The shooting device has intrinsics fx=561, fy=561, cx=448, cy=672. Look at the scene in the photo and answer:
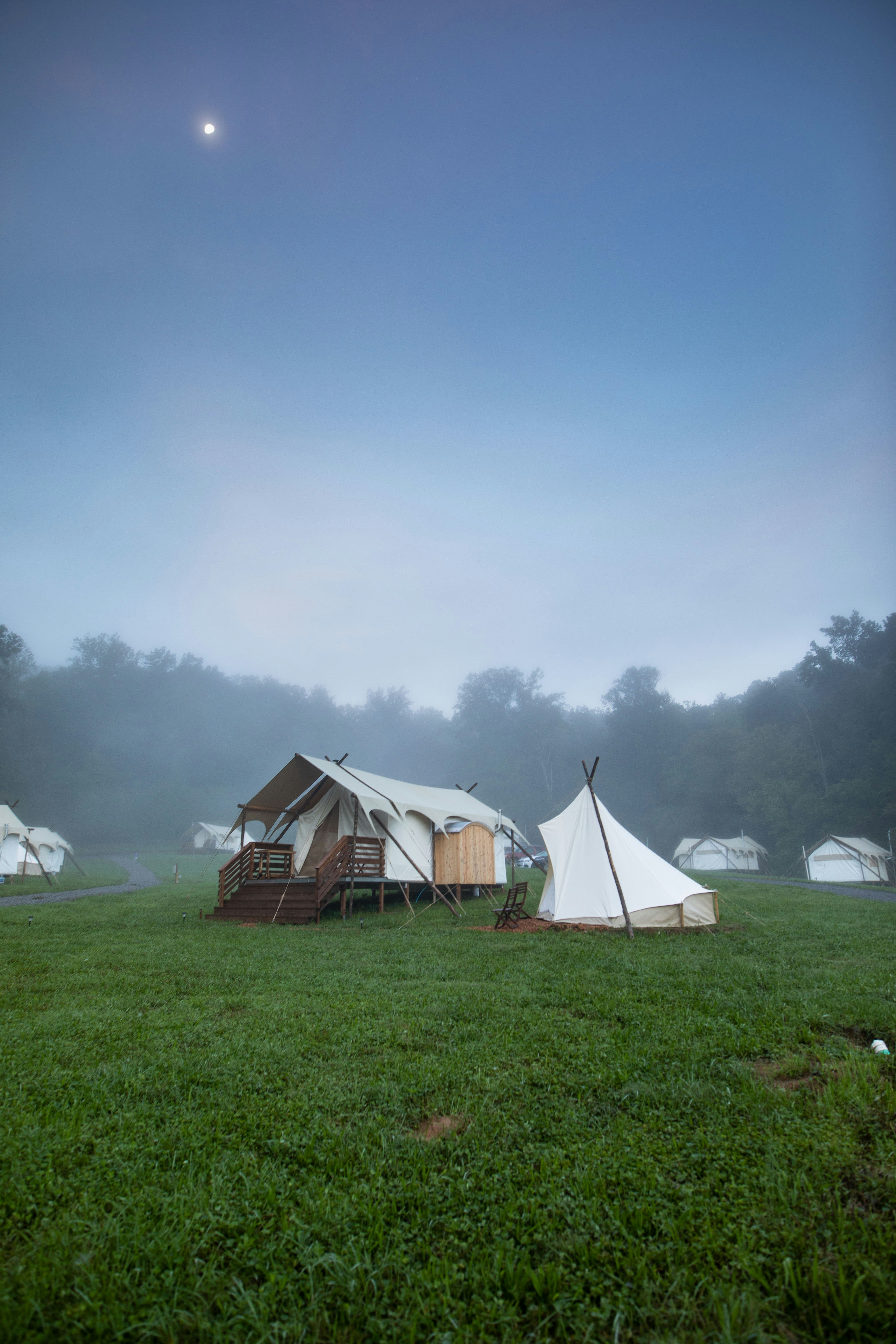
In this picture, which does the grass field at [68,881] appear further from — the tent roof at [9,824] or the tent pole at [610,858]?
the tent pole at [610,858]

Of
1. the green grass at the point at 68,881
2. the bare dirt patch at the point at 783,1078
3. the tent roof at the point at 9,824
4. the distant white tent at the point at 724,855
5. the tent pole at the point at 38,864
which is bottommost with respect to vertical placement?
the distant white tent at the point at 724,855

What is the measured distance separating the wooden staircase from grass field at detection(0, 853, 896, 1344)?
7430 mm

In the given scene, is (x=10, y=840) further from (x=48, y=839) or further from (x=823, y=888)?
(x=823, y=888)

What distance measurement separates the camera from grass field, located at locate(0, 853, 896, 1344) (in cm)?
210

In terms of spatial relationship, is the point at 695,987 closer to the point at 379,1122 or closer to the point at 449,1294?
the point at 379,1122

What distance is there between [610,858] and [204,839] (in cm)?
6263

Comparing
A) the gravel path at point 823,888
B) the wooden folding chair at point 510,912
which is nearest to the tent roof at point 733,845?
the gravel path at point 823,888

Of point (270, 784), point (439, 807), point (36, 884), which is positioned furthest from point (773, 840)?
point (36, 884)

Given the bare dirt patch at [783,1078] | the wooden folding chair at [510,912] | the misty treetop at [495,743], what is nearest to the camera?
the bare dirt patch at [783,1078]

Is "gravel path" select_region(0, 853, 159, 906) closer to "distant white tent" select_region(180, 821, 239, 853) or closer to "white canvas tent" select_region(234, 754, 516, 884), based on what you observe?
"white canvas tent" select_region(234, 754, 516, 884)

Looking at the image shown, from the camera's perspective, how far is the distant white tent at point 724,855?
150 feet

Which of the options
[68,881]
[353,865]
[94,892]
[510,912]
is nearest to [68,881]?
[68,881]

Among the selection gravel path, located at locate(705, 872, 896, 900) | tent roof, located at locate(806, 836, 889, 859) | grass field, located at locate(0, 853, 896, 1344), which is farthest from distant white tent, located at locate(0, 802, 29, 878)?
tent roof, located at locate(806, 836, 889, 859)

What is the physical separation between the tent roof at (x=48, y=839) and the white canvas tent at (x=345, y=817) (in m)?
15.7
